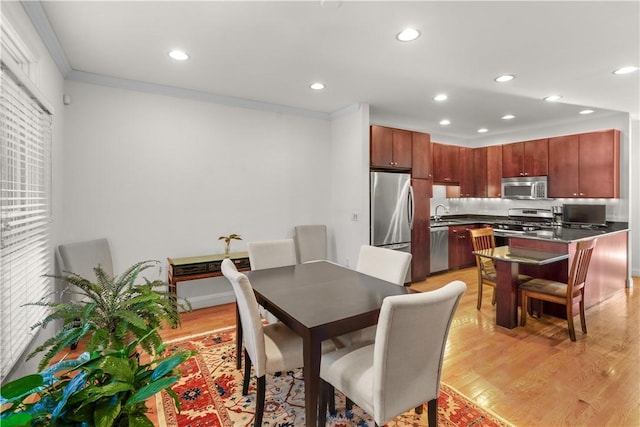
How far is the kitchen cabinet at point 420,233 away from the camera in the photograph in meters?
4.88

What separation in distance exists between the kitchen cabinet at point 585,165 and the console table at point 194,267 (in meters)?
5.08

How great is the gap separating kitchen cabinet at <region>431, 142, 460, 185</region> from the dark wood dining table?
388cm

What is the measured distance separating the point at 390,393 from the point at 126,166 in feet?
11.0

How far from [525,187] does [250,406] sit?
551cm

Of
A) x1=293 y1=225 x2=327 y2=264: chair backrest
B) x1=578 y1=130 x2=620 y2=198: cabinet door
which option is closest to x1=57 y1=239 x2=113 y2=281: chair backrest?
x1=293 y1=225 x2=327 y2=264: chair backrest

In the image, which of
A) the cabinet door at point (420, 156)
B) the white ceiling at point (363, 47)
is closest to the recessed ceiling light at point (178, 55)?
the white ceiling at point (363, 47)

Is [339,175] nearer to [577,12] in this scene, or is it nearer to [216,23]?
[216,23]

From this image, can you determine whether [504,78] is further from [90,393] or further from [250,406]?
[90,393]

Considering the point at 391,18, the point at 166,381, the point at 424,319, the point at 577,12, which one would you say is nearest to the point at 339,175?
the point at 391,18

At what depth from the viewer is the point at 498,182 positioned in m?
5.86

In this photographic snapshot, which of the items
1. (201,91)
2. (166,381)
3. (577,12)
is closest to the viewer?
(166,381)

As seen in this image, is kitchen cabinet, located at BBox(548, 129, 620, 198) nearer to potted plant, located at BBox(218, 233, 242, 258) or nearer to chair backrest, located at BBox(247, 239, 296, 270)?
chair backrest, located at BBox(247, 239, 296, 270)

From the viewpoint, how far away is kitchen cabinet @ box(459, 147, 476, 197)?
6.05 m

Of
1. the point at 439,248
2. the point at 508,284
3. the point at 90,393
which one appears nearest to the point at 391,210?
the point at 439,248
